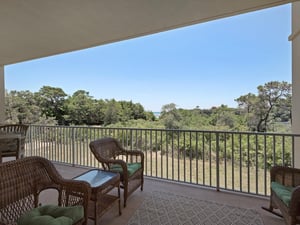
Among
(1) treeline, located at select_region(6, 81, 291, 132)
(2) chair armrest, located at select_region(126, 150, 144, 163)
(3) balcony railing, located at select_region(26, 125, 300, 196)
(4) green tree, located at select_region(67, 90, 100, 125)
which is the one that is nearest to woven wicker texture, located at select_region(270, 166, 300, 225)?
(3) balcony railing, located at select_region(26, 125, 300, 196)

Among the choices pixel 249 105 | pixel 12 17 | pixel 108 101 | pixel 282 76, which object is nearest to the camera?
pixel 12 17

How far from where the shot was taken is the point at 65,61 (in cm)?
1370

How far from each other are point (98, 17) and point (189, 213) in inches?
109

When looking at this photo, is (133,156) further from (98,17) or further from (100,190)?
(98,17)

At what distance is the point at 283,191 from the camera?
5.93ft

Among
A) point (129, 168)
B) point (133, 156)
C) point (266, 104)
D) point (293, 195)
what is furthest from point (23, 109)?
point (293, 195)

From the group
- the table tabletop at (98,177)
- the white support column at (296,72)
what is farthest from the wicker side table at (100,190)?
the white support column at (296,72)

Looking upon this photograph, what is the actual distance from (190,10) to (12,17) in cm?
240

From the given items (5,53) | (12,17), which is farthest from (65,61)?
(12,17)

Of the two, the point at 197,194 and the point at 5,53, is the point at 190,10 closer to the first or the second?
the point at 197,194

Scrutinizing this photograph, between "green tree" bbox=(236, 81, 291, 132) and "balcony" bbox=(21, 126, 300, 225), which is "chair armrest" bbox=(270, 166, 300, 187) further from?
"green tree" bbox=(236, 81, 291, 132)

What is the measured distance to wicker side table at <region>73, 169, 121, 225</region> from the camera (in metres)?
1.84

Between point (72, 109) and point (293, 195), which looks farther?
point (72, 109)

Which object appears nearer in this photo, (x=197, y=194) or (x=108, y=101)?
(x=197, y=194)
